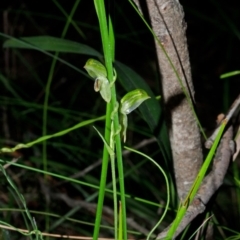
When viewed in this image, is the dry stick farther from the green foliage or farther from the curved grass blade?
the curved grass blade

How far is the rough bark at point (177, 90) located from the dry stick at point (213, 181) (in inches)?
1.6

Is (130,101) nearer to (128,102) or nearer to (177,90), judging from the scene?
(128,102)

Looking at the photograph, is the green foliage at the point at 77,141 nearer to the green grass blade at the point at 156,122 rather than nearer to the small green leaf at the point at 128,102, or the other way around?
the green grass blade at the point at 156,122

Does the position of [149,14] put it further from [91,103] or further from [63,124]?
[91,103]

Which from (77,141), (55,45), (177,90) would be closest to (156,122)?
(177,90)

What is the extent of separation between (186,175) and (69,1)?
3.61 ft

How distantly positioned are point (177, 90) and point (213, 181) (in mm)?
104

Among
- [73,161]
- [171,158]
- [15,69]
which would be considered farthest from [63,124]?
[171,158]

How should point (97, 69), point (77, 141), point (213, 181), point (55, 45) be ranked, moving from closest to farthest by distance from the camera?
1. point (97, 69)
2. point (213, 181)
3. point (55, 45)
4. point (77, 141)

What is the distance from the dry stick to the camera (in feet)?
1.87

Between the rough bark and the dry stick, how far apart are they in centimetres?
4

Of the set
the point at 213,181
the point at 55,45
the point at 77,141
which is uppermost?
the point at 55,45

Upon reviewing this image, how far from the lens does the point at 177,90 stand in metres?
0.65

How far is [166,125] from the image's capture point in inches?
27.5
